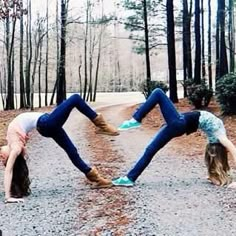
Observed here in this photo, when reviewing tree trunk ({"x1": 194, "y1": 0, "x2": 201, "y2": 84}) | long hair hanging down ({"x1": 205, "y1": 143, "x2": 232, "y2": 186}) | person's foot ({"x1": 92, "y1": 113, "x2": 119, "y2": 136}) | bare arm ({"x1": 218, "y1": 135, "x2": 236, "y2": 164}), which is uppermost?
tree trunk ({"x1": 194, "y1": 0, "x2": 201, "y2": 84})

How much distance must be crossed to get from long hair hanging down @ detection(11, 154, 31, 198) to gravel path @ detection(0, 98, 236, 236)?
15 cm

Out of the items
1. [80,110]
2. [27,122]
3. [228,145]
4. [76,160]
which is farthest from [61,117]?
[228,145]

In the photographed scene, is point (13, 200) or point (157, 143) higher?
point (157, 143)

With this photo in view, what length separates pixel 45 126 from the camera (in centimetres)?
623

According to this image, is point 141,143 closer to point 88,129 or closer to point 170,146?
point 170,146

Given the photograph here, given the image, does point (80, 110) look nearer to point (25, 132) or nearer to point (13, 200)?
point (25, 132)

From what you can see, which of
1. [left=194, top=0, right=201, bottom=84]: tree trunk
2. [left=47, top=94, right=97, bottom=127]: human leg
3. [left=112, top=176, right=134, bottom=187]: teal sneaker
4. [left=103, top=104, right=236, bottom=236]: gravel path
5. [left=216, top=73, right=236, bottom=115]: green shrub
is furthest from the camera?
[left=194, top=0, right=201, bottom=84]: tree trunk

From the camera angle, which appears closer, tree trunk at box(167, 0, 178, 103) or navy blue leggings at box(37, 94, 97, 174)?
navy blue leggings at box(37, 94, 97, 174)

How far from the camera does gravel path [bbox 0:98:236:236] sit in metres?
4.68

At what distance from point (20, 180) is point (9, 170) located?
22 centimetres

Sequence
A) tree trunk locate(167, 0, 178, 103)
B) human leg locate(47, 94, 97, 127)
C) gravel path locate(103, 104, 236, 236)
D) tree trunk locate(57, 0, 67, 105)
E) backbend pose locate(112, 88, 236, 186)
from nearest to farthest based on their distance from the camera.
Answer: gravel path locate(103, 104, 236, 236) → human leg locate(47, 94, 97, 127) → backbend pose locate(112, 88, 236, 186) → tree trunk locate(167, 0, 178, 103) → tree trunk locate(57, 0, 67, 105)

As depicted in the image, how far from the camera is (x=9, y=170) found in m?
6.05

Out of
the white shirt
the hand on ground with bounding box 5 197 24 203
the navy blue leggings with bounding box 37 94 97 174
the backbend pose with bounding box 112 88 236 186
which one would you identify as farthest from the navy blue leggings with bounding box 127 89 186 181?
the hand on ground with bounding box 5 197 24 203

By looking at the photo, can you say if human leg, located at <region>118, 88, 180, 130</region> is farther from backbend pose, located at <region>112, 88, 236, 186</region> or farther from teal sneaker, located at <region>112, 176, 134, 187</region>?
teal sneaker, located at <region>112, 176, 134, 187</region>
